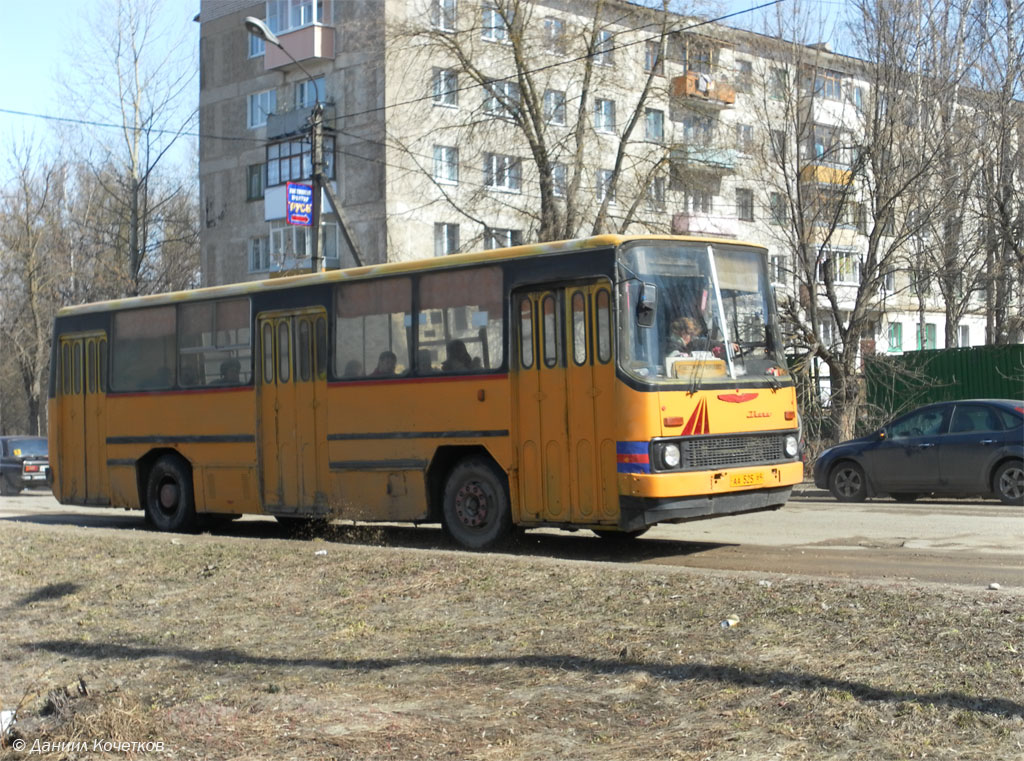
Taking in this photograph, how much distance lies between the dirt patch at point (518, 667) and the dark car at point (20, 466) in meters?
23.3

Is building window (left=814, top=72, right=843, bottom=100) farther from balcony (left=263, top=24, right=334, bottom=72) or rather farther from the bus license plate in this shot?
balcony (left=263, top=24, right=334, bottom=72)

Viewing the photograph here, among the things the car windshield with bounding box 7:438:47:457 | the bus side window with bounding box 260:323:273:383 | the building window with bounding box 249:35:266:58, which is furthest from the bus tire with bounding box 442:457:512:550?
the building window with bounding box 249:35:266:58

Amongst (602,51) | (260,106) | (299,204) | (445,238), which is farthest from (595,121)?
(299,204)

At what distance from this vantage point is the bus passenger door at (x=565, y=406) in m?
11.6

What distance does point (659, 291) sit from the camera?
459 inches

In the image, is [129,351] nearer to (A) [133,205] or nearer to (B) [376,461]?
(B) [376,461]

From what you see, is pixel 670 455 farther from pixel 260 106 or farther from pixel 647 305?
pixel 260 106

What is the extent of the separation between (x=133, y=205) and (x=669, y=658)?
133ft

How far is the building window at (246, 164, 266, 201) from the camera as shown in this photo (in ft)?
166

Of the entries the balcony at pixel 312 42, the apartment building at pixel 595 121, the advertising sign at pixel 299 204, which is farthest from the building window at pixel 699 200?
the balcony at pixel 312 42

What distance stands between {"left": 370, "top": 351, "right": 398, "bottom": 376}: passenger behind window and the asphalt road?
1890mm

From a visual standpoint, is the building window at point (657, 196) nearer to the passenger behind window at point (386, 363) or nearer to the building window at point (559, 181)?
the building window at point (559, 181)

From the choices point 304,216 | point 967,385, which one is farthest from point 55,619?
point 967,385

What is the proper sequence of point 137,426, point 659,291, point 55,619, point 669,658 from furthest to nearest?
point 137,426 → point 659,291 → point 55,619 → point 669,658
